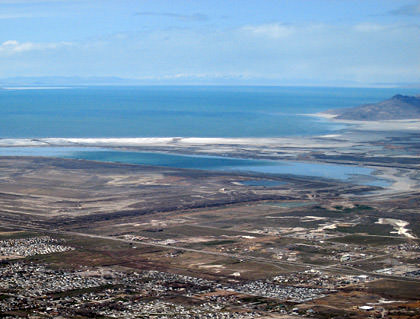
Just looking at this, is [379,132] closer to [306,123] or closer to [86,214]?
[306,123]

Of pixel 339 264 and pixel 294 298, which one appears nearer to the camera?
pixel 294 298

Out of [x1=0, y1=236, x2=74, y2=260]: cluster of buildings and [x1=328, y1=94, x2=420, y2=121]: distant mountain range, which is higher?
[x1=328, y1=94, x2=420, y2=121]: distant mountain range

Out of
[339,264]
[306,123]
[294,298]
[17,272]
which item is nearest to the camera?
[294,298]

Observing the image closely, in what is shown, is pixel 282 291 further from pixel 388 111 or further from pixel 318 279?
pixel 388 111

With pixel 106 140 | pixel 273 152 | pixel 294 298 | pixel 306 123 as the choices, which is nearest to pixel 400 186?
pixel 273 152

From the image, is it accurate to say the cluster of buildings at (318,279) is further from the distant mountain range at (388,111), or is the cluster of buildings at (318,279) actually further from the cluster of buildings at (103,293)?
the distant mountain range at (388,111)

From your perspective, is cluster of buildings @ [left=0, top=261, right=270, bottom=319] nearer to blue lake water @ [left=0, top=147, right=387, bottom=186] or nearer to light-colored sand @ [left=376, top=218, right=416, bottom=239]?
light-colored sand @ [left=376, top=218, right=416, bottom=239]

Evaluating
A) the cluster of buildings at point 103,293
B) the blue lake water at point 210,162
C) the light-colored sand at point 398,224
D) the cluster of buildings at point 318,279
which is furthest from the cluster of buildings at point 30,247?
the blue lake water at point 210,162

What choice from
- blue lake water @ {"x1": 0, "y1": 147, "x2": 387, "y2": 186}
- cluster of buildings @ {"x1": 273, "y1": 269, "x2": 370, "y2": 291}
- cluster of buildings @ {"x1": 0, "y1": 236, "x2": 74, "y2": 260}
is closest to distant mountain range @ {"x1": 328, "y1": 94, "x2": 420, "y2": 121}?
blue lake water @ {"x1": 0, "y1": 147, "x2": 387, "y2": 186}
